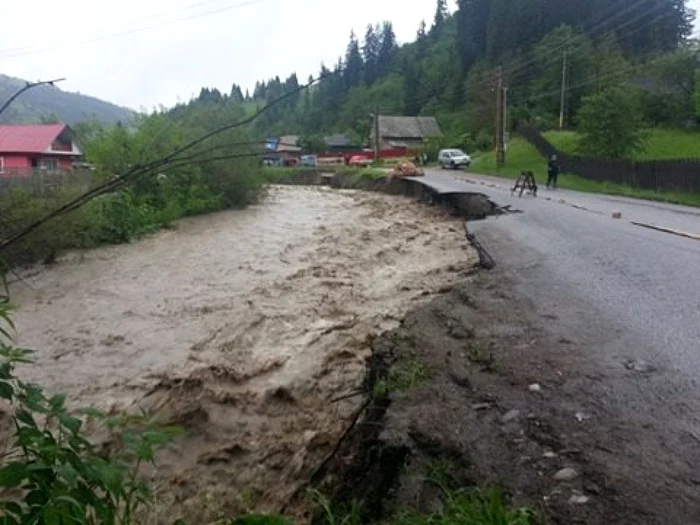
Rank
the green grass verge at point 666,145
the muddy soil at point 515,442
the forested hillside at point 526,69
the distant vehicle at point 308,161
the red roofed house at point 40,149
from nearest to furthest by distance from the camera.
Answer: the muddy soil at point 515,442, the green grass verge at point 666,145, the red roofed house at point 40,149, the forested hillside at point 526,69, the distant vehicle at point 308,161

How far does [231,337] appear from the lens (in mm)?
10141

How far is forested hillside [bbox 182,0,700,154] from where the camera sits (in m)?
50.2

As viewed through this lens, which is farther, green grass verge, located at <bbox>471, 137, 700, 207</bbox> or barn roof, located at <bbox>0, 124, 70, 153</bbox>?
barn roof, located at <bbox>0, 124, 70, 153</bbox>

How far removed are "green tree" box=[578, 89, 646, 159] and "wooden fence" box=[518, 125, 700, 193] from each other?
135 cm

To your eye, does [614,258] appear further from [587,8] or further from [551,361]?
[587,8]

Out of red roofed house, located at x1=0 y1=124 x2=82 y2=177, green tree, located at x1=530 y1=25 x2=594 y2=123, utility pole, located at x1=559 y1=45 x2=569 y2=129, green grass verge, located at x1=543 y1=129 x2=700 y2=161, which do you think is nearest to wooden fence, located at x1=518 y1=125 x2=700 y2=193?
green grass verge, located at x1=543 y1=129 x2=700 y2=161

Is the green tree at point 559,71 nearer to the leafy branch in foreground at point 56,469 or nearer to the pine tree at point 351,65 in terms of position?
the pine tree at point 351,65

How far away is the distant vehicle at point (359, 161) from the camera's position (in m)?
68.4

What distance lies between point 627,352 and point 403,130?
88.9 meters

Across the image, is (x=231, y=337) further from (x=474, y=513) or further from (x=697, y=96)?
(x=697, y=96)

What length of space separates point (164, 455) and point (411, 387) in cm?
235

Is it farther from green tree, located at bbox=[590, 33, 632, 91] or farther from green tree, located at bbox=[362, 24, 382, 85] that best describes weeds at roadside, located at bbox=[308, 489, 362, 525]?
green tree, located at bbox=[362, 24, 382, 85]

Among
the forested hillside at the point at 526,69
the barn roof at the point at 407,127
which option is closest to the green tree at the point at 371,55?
the forested hillside at the point at 526,69

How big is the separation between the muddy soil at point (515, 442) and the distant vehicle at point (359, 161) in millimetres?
62084
